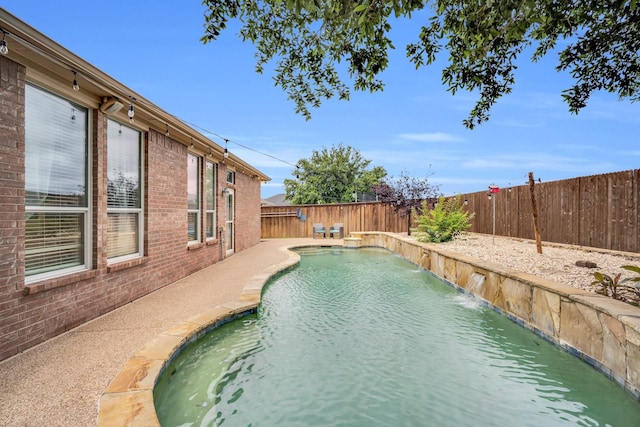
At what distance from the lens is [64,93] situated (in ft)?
10.3

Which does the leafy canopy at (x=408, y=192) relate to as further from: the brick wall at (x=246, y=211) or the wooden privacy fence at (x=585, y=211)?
the brick wall at (x=246, y=211)

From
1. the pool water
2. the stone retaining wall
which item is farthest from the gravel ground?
the pool water

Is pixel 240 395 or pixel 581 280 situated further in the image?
pixel 581 280

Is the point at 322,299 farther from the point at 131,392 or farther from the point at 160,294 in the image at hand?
the point at 131,392

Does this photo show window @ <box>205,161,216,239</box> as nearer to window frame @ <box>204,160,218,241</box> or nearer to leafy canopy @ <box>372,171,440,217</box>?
window frame @ <box>204,160,218,241</box>

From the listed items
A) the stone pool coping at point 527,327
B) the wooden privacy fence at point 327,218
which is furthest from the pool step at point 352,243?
the stone pool coping at point 527,327

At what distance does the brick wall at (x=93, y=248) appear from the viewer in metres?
2.53

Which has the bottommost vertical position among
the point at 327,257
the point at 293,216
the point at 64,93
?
the point at 327,257

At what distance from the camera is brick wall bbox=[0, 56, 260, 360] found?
99.7 inches

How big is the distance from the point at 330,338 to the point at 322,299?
159 cm

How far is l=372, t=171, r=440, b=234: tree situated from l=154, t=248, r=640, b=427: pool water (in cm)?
874

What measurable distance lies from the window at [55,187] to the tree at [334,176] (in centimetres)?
2419

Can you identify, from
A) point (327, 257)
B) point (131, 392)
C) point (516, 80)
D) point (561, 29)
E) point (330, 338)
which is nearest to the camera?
point (131, 392)

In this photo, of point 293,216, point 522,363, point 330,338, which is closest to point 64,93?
A: point 330,338
